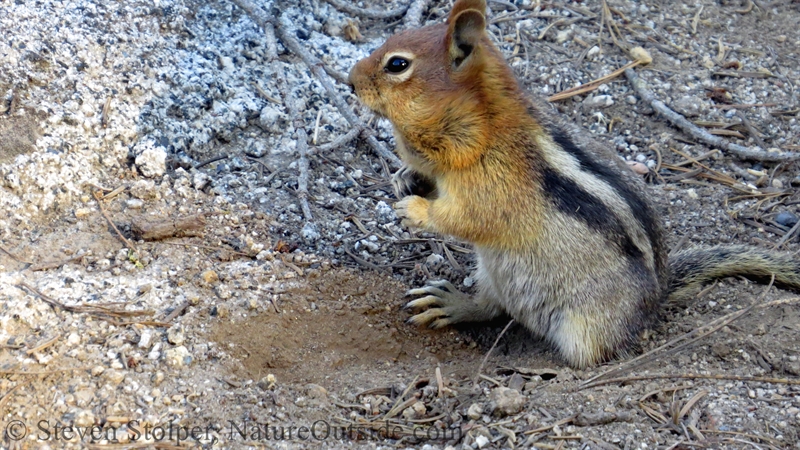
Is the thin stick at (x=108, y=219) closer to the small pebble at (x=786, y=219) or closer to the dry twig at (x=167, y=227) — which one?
the dry twig at (x=167, y=227)

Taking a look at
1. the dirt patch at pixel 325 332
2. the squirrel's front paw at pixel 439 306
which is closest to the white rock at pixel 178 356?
the dirt patch at pixel 325 332

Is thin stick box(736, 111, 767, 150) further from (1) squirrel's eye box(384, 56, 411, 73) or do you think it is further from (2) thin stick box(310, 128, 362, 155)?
(1) squirrel's eye box(384, 56, 411, 73)

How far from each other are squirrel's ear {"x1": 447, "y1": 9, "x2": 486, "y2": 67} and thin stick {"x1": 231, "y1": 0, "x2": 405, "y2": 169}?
1.44m

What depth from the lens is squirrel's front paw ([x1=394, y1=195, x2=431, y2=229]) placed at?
3643 millimetres

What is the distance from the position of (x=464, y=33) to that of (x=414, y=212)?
88 cm

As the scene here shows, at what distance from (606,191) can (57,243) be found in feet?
8.84

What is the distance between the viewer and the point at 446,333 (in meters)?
4.19

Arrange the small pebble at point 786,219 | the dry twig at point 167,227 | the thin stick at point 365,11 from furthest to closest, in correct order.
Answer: the thin stick at point 365,11, the small pebble at point 786,219, the dry twig at point 167,227

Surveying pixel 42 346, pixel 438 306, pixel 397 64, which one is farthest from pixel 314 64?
pixel 42 346

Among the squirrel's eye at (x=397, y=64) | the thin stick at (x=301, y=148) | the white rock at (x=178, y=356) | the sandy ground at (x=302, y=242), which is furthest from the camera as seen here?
the thin stick at (x=301, y=148)

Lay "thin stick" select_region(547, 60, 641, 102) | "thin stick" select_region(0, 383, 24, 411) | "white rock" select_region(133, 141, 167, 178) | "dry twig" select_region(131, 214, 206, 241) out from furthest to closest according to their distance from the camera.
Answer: "thin stick" select_region(547, 60, 641, 102)
"white rock" select_region(133, 141, 167, 178)
"dry twig" select_region(131, 214, 206, 241)
"thin stick" select_region(0, 383, 24, 411)

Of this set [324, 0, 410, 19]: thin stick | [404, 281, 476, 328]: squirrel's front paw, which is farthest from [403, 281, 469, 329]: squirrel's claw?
[324, 0, 410, 19]: thin stick

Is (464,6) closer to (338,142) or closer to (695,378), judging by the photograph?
(338,142)

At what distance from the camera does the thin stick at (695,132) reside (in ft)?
16.0
